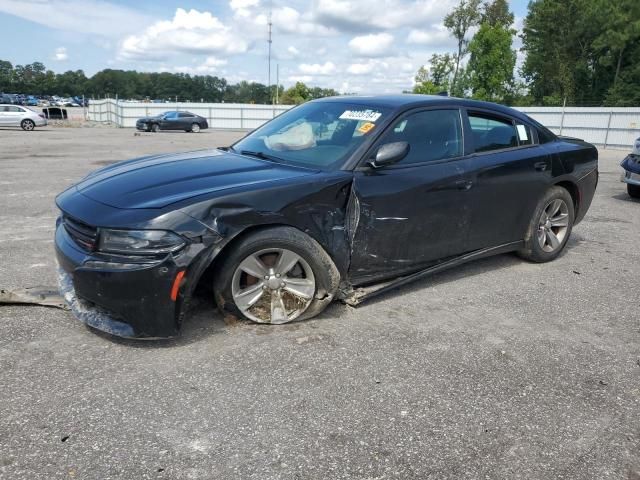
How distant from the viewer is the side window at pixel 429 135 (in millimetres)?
3967

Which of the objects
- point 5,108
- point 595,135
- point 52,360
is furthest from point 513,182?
point 5,108

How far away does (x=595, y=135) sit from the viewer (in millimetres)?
25953

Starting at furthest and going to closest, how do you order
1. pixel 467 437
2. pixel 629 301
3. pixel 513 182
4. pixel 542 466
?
pixel 513 182 → pixel 629 301 → pixel 467 437 → pixel 542 466

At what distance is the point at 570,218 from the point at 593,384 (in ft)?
9.11

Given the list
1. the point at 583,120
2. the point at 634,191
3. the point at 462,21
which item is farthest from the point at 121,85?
the point at 634,191

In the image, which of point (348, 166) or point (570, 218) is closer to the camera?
point (348, 166)

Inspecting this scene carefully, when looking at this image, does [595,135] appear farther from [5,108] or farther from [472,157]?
[5,108]

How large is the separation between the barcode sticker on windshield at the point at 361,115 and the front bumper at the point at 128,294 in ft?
6.14

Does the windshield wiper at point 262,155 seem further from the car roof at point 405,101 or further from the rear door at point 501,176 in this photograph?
the rear door at point 501,176

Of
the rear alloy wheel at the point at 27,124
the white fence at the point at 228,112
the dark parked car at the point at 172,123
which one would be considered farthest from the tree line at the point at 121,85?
the rear alloy wheel at the point at 27,124

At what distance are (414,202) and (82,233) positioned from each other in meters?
2.28

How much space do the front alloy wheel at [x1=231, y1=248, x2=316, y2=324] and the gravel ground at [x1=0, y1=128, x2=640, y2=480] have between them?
11 centimetres

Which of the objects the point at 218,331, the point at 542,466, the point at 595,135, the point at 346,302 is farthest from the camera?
the point at 595,135

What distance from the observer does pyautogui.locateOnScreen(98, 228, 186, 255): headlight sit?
2.94m
